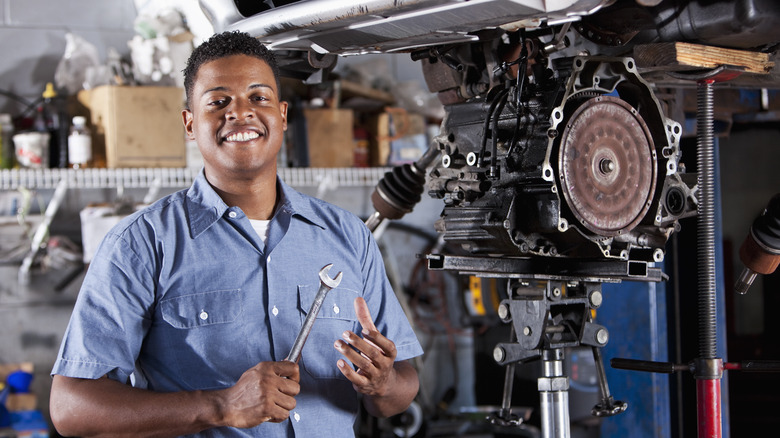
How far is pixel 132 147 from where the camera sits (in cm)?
360

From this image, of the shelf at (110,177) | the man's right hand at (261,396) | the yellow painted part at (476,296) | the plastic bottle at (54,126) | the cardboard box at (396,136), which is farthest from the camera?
the cardboard box at (396,136)

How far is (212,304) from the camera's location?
5.12 feet

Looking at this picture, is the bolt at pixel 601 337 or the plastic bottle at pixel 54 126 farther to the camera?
the plastic bottle at pixel 54 126

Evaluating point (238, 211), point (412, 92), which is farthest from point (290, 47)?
point (412, 92)

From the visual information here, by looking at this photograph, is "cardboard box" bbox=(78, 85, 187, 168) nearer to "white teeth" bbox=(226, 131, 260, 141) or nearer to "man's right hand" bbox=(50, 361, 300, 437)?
"white teeth" bbox=(226, 131, 260, 141)

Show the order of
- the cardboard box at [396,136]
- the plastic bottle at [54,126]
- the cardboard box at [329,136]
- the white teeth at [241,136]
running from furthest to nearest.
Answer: the cardboard box at [396,136] < the cardboard box at [329,136] < the plastic bottle at [54,126] < the white teeth at [241,136]

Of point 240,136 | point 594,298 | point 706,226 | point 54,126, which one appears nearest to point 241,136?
point 240,136

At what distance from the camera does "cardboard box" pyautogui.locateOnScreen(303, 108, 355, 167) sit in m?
4.09

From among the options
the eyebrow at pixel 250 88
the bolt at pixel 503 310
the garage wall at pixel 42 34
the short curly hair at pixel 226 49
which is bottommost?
the bolt at pixel 503 310

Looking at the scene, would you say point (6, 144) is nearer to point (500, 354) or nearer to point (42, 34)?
point (42, 34)

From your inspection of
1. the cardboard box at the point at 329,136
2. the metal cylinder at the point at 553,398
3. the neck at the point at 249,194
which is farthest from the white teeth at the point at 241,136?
the cardboard box at the point at 329,136

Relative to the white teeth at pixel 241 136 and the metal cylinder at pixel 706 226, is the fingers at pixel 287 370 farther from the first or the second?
the metal cylinder at pixel 706 226

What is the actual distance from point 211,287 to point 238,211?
0.57 ft

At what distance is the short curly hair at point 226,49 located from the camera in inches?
65.8
